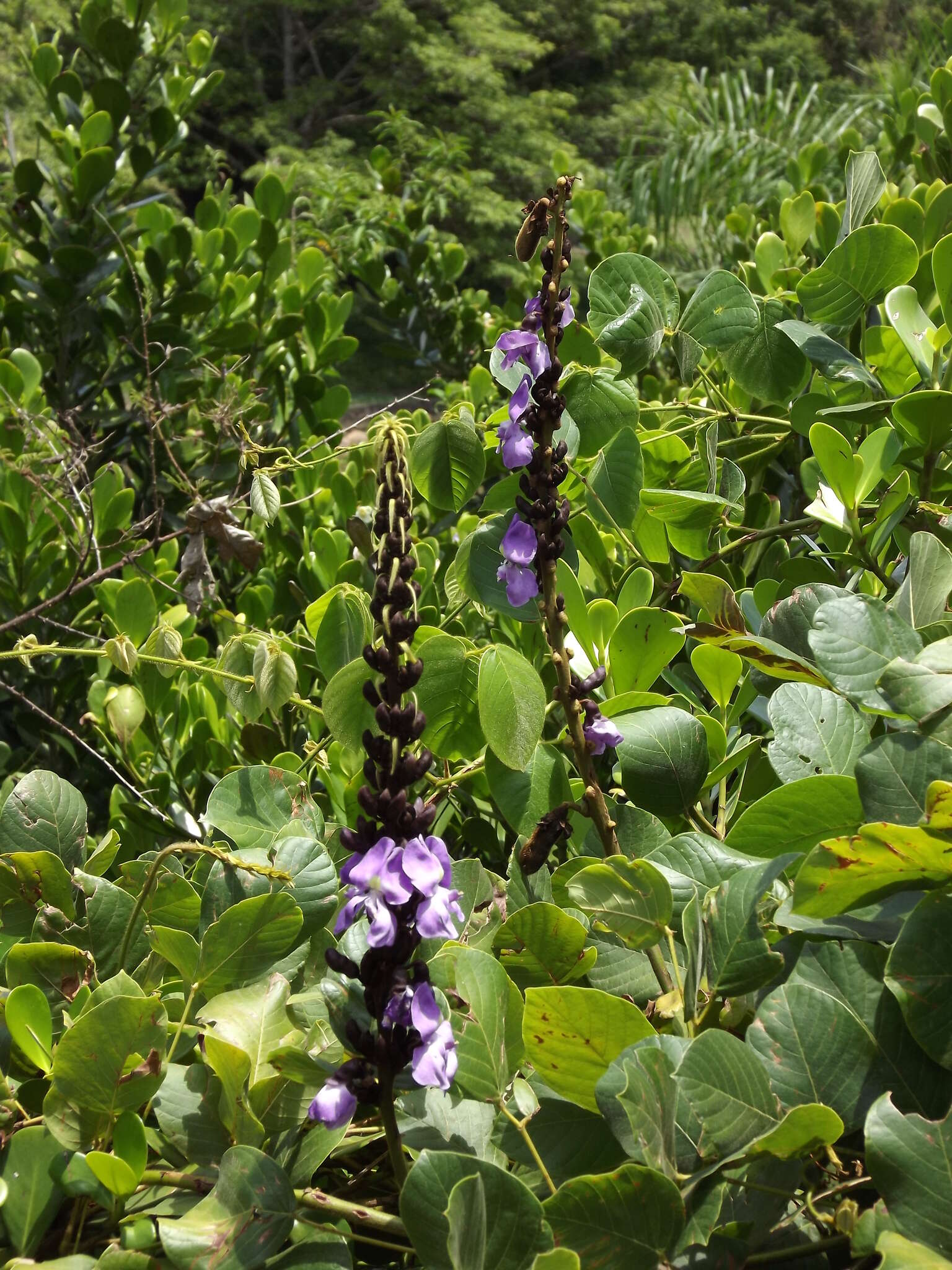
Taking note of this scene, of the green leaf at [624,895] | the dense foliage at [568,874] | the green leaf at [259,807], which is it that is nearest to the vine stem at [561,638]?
the dense foliage at [568,874]

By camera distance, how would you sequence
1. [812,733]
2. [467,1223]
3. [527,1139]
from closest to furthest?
1. [467,1223]
2. [527,1139]
3. [812,733]

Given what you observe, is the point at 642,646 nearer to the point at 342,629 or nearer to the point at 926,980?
the point at 342,629

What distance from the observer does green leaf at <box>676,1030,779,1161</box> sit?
1.55ft

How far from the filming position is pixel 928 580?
2.23ft

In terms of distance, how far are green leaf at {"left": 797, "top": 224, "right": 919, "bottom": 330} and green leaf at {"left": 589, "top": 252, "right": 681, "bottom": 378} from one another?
0.13m

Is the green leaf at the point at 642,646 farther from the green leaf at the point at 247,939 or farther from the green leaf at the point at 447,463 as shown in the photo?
the green leaf at the point at 247,939

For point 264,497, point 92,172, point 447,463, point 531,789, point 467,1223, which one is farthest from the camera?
point 92,172

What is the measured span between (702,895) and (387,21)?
20575 mm

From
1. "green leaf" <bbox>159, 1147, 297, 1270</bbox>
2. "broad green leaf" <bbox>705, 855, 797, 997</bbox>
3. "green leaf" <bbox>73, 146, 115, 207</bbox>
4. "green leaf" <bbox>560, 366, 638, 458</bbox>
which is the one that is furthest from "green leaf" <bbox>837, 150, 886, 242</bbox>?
"green leaf" <bbox>73, 146, 115, 207</bbox>

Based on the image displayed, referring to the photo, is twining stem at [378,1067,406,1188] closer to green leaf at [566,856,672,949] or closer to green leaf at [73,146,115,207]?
green leaf at [566,856,672,949]

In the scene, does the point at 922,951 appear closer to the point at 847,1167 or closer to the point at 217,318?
the point at 847,1167

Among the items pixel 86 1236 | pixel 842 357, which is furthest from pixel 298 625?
pixel 86 1236

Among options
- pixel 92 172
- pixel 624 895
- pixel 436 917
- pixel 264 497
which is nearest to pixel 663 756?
pixel 624 895

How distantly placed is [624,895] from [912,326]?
0.59 m
